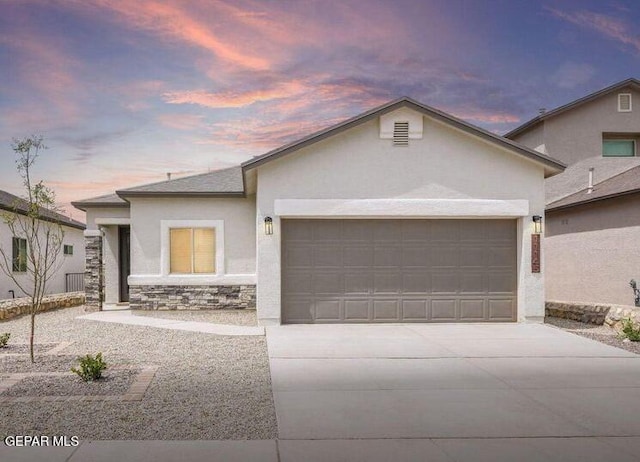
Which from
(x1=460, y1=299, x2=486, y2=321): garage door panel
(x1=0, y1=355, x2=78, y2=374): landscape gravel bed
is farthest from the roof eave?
(x1=0, y1=355, x2=78, y2=374): landscape gravel bed

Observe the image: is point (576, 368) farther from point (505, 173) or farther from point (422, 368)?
point (505, 173)

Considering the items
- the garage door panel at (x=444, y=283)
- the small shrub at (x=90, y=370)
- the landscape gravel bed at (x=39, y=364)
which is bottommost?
the landscape gravel bed at (x=39, y=364)

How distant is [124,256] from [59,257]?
8.05 meters

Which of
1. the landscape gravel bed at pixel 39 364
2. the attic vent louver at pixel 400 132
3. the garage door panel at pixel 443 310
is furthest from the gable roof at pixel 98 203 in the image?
the garage door panel at pixel 443 310

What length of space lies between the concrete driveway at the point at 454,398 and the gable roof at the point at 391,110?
161 inches

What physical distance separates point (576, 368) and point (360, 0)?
12.9m

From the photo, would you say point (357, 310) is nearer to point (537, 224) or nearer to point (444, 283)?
point (444, 283)

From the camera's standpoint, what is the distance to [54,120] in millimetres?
21000

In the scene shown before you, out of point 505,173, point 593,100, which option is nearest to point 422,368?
point 505,173

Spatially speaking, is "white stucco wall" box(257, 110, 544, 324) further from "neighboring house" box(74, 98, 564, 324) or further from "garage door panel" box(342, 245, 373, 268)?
"garage door panel" box(342, 245, 373, 268)

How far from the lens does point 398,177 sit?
1284cm

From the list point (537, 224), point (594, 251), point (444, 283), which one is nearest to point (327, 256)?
point (444, 283)

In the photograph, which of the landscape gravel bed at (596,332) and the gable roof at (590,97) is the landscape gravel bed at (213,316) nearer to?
the landscape gravel bed at (596,332)

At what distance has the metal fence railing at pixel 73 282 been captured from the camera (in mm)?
25203
